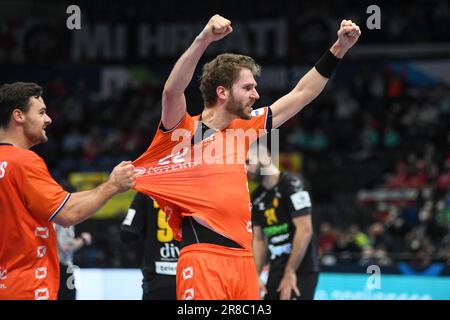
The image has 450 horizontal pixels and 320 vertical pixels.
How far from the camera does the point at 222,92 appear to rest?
5.52 metres

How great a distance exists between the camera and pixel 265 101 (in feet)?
73.6

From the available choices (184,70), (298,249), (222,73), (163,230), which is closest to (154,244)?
(163,230)

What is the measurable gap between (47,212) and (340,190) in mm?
15850

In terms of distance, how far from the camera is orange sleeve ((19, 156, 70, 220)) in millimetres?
4930

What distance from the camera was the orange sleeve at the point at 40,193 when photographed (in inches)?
194

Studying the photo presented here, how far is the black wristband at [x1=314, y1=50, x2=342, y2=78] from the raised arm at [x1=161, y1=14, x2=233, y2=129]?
3.32ft

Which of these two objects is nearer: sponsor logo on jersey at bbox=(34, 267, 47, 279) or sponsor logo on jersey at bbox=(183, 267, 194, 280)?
sponsor logo on jersey at bbox=(34, 267, 47, 279)

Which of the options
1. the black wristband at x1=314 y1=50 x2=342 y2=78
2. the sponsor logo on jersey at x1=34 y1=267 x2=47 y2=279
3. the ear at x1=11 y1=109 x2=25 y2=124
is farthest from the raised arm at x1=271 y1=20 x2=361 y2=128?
the sponsor logo on jersey at x1=34 y1=267 x2=47 y2=279

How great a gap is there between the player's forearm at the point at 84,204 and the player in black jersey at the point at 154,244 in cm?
259

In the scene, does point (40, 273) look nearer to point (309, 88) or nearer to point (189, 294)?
point (189, 294)

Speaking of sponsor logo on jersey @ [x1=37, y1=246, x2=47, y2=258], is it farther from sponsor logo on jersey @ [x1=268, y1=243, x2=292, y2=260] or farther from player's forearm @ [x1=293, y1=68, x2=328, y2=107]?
sponsor logo on jersey @ [x1=268, y1=243, x2=292, y2=260]

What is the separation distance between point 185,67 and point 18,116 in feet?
3.87

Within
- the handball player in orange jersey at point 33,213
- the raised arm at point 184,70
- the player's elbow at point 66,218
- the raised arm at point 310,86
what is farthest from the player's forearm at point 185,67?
the player's elbow at point 66,218

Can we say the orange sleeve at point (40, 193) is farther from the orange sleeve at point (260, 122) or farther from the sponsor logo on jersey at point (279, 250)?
the sponsor logo on jersey at point (279, 250)
